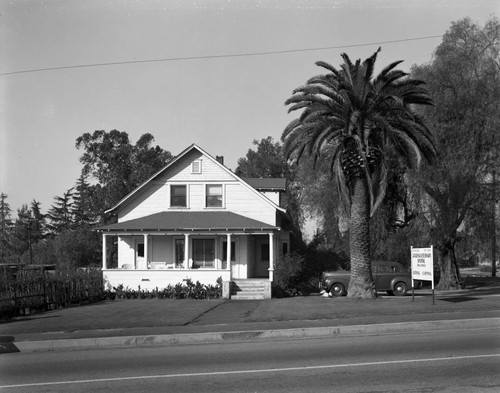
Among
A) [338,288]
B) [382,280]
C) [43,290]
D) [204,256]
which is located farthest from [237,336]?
[204,256]

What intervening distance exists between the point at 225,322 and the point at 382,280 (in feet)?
48.6

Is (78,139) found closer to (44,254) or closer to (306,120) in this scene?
(44,254)

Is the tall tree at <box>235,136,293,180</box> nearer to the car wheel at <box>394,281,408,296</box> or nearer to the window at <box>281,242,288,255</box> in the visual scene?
the window at <box>281,242,288,255</box>

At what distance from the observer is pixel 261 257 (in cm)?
3669

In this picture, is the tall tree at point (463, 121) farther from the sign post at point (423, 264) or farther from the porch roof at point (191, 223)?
the sign post at point (423, 264)

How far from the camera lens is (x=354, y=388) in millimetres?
8391

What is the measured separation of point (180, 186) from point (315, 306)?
15107 millimetres

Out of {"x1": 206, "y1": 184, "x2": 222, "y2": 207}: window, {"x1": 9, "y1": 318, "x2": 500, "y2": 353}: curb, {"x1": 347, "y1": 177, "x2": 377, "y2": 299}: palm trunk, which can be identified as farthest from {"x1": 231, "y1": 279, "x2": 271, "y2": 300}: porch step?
{"x1": 9, "y1": 318, "x2": 500, "y2": 353}: curb

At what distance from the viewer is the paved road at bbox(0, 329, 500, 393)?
8734 mm

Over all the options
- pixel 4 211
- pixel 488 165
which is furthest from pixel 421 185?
pixel 4 211

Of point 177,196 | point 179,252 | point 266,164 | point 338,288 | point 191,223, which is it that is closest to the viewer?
point 338,288

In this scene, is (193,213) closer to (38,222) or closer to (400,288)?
(400,288)

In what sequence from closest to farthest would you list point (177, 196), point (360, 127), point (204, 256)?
1. point (360, 127)
2. point (204, 256)
3. point (177, 196)

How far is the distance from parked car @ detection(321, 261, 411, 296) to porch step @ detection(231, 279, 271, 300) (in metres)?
3.06
